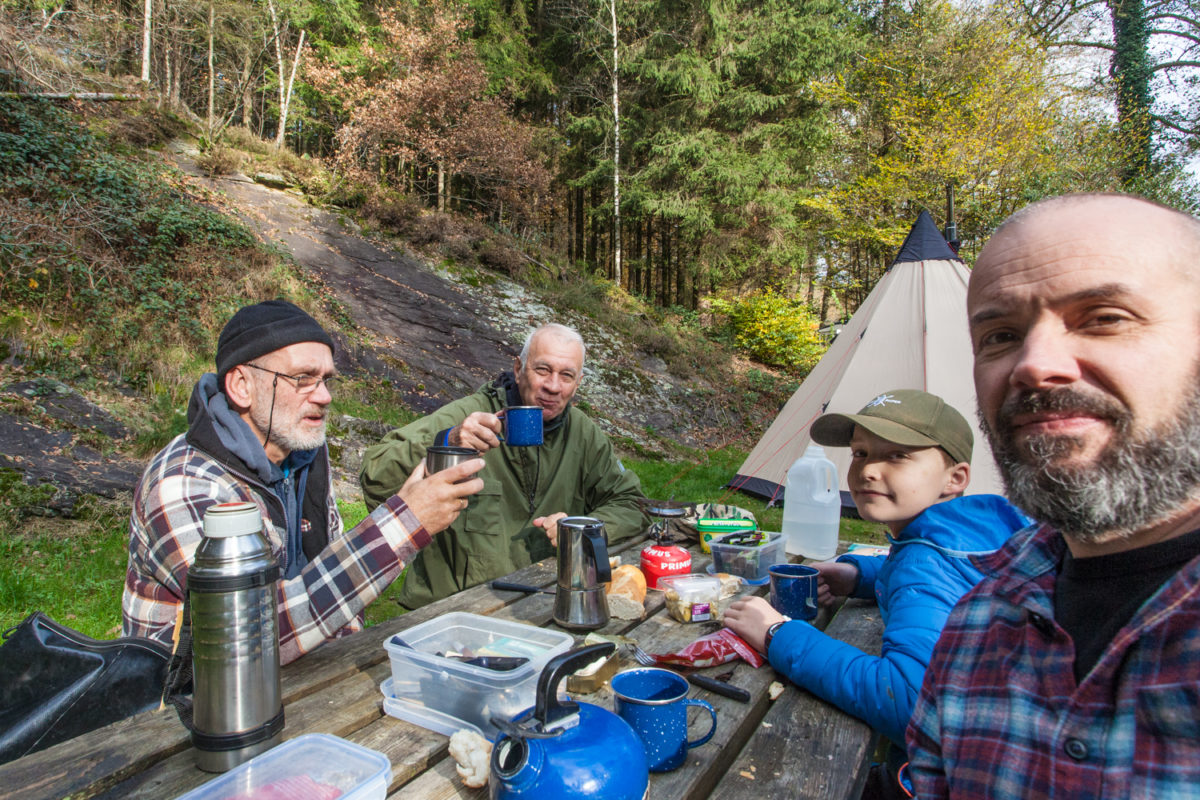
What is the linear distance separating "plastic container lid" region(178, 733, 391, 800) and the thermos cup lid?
16.4 inches

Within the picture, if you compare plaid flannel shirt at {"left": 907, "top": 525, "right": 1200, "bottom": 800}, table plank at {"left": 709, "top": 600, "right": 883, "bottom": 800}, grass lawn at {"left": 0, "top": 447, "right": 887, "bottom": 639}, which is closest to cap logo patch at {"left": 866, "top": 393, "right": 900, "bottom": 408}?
plaid flannel shirt at {"left": 907, "top": 525, "right": 1200, "bottom": 800}

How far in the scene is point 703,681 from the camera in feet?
5.44

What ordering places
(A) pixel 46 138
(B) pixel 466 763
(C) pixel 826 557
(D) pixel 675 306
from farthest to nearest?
(D) pixel 675 306 → (A) pixel 46 138 → (C) pixel 826 557 → (B) pixel 466 763

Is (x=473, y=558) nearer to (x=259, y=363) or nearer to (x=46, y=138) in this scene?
(x=259, y=363)

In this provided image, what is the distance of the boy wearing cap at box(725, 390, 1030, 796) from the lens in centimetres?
155

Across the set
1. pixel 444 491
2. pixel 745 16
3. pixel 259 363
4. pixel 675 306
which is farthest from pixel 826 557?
pixel 745 16

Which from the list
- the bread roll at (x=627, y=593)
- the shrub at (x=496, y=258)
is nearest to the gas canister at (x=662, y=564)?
the bread roll at (x=627, y=593)

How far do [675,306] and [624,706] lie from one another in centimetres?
1755

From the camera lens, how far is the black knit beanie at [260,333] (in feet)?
7.20

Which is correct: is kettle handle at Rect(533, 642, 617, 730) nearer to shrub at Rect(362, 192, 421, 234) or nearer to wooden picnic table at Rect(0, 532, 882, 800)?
wooden picnic table at Rect(0, 532, 882, 800)

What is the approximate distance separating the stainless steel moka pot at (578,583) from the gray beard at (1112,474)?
1171 millimetres

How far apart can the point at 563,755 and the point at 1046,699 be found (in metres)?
0.81

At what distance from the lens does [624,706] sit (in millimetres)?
1301

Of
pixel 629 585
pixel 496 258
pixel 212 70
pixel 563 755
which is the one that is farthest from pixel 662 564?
pixel 212 70
